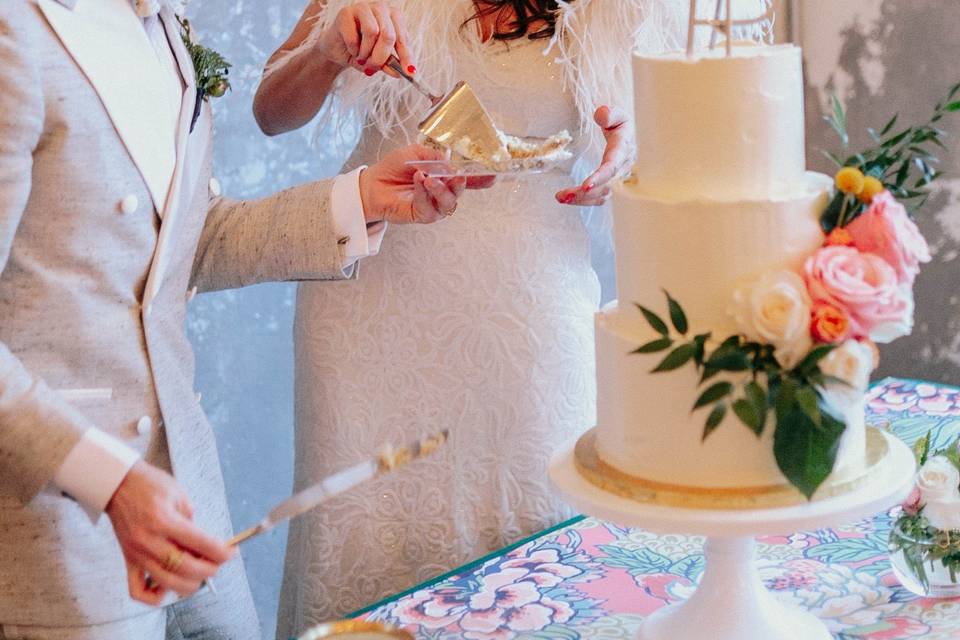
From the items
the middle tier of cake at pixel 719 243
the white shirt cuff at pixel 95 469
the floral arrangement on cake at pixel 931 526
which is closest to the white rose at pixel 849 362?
the middle tier of cake at pixel 719 243

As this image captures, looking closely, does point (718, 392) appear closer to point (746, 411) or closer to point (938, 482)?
point (746, 411)

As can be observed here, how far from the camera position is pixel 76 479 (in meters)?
1.26

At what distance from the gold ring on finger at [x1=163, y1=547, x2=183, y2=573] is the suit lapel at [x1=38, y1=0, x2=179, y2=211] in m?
0.46

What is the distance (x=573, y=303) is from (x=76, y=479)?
86 cm

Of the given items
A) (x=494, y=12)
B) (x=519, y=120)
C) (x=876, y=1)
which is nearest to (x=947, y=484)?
(x=519, y=120)

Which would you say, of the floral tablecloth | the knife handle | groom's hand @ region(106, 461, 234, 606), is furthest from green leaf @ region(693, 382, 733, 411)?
the knife handle

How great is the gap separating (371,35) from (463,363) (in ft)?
1.63

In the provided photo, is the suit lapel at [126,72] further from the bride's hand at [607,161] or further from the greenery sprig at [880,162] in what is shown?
the greenery sprig at [880,162]

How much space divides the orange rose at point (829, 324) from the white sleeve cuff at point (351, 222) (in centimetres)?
73

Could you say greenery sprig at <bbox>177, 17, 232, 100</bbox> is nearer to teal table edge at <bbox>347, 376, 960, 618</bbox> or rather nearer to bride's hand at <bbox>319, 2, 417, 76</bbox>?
bride's hand at <bbox>319, 2, 417, 76</bbox>

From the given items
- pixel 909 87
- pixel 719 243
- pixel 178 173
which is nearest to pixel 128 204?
pixel 178 173

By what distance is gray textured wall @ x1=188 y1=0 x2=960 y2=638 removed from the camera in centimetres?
295

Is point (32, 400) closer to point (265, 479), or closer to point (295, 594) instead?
point (295, 594)

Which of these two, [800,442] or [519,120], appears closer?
[800,442]
